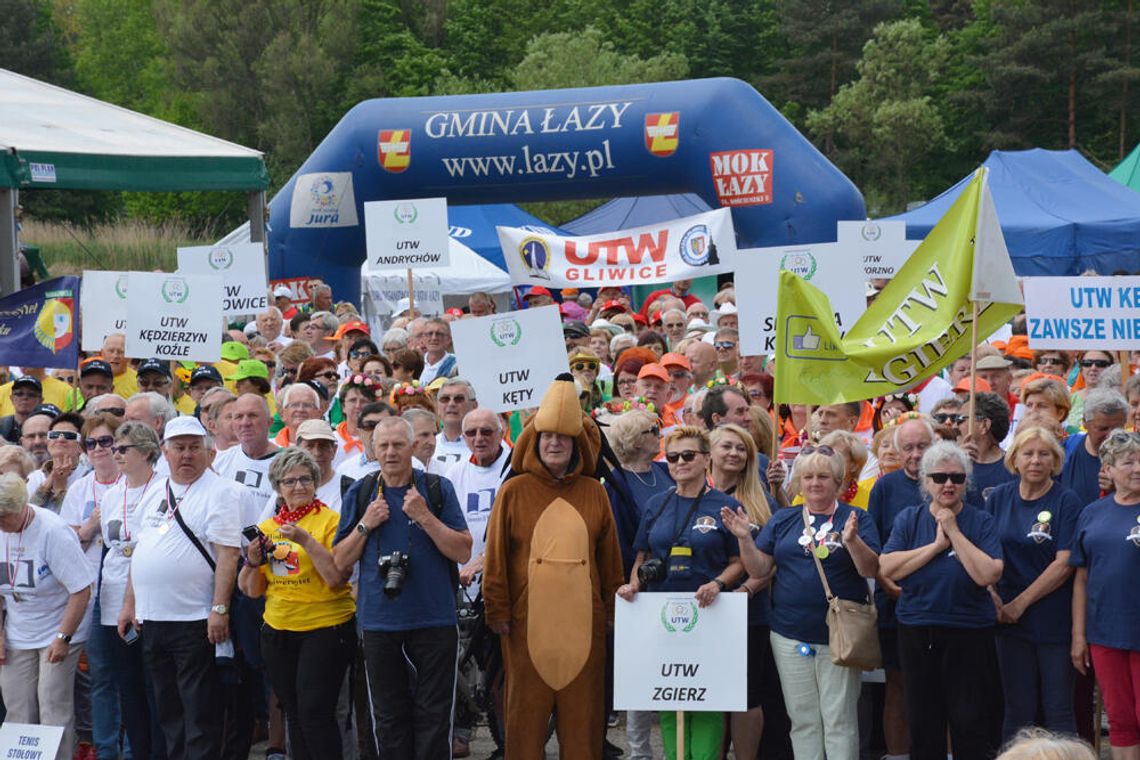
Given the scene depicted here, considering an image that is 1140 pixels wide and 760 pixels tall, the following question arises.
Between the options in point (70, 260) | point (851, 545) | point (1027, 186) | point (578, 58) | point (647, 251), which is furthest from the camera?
point (578, 58)

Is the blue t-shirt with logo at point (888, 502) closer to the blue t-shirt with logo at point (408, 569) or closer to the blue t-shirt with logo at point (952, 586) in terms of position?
the blue t-shirt with logo at point (952, 586)

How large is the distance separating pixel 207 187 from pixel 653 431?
344 inches

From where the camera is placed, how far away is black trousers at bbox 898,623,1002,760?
684cm

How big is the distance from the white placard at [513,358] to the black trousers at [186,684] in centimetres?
214

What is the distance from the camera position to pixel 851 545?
679cm

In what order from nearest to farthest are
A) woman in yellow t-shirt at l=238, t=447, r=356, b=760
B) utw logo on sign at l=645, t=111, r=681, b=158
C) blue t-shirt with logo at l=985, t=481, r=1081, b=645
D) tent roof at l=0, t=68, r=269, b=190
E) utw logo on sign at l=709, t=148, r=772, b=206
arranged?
blue t-shirt with logo at l=985, t=481, r=1081, b=645 → woman in yellow t-shirt at l=238, t=447, r=356, b=760 → tent roof at l=0, t=68, r=269, b=190 → utw logo on sign at l=709, t=148, r=772, b=206 → utw logo on sign at l=645, t=111, r=681, b=158

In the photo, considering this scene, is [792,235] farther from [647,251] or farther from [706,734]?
[706,734]

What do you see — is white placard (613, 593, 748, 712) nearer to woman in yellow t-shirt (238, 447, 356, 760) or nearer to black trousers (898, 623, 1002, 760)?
black trousers (898, 623, 1002, 760)

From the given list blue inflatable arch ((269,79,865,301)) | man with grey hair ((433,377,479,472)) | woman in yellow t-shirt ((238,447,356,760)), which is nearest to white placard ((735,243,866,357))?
man with grey hair ((433,377,479,472))

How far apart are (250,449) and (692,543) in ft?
8.25

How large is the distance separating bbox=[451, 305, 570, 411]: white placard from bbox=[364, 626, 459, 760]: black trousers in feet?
6.64

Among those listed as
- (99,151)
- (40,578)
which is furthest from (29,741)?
(99,151)

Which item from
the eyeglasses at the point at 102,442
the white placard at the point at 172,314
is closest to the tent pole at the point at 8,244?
the white placard at the point at 172,314

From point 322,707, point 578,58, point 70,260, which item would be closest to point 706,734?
point 322,707
